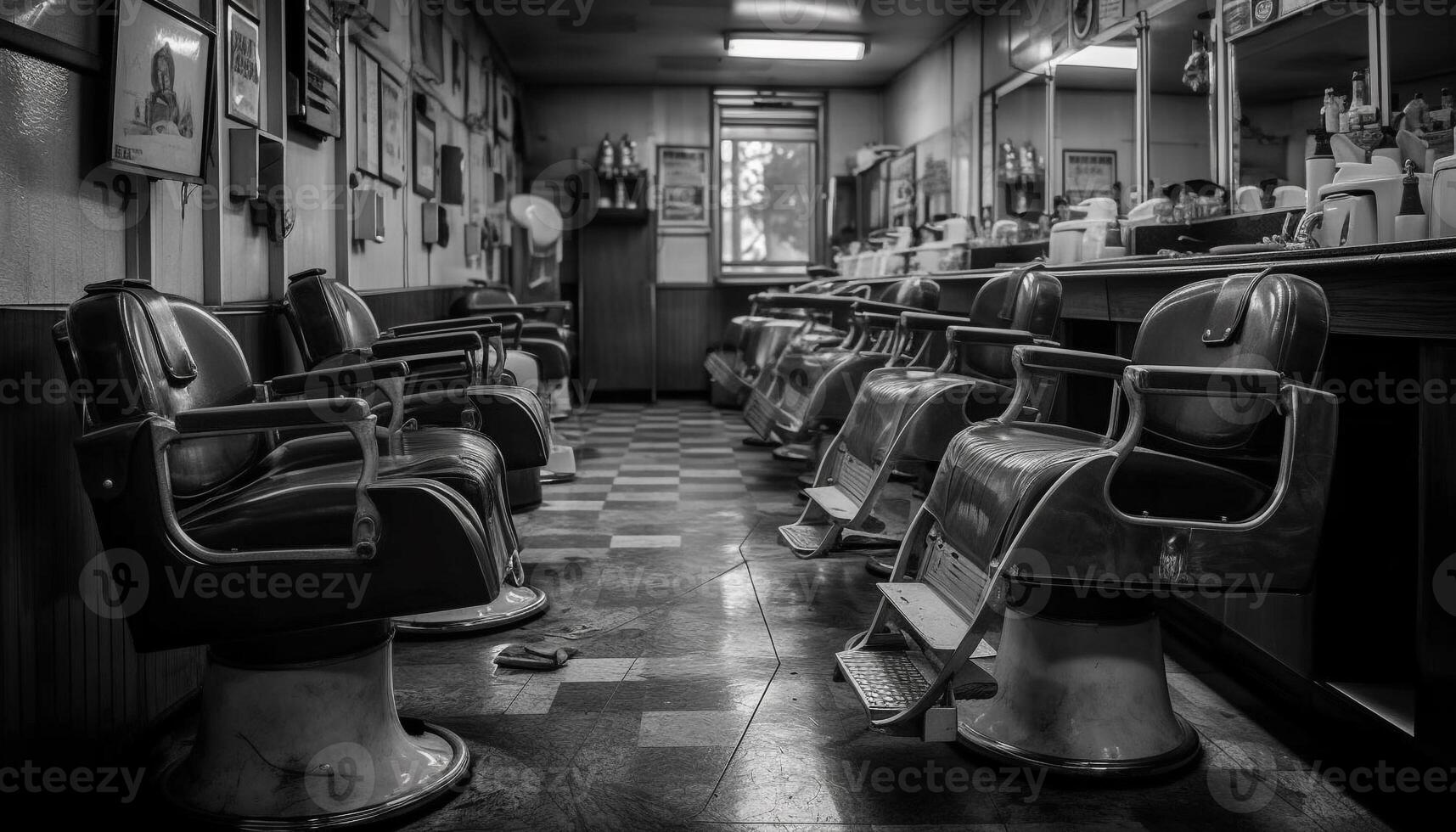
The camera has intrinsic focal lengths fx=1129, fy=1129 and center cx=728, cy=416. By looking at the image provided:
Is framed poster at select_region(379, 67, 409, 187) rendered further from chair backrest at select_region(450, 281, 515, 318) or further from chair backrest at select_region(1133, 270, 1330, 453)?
chair backrest at select_region(1133, 270, 1330, 453)

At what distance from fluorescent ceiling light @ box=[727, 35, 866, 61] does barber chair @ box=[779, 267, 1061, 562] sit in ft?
19.1

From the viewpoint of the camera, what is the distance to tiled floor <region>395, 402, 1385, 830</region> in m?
1.81

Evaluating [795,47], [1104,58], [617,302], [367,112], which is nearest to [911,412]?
[367,112]

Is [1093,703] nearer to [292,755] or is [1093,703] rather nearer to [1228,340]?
[1228,340]

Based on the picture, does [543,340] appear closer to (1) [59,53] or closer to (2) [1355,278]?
(1) [59,53]

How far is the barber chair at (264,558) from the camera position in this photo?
5.21ft

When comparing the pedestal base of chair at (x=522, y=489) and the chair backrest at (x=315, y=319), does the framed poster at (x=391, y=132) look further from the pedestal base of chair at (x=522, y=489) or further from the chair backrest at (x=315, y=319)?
the chair backrest at (x=315, y=319)

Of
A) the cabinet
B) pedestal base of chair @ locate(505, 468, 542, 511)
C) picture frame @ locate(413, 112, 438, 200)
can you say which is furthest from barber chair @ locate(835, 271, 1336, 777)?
the cabinet

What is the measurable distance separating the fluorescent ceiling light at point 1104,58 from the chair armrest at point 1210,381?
426 centimetres

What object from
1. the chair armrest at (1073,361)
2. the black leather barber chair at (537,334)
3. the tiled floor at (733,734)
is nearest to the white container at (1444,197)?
the chair armrest at (1073,361)

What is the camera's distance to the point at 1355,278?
192 cm

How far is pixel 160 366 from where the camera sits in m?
1.71

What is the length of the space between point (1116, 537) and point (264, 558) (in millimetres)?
1278

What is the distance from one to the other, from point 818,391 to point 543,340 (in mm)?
2198
